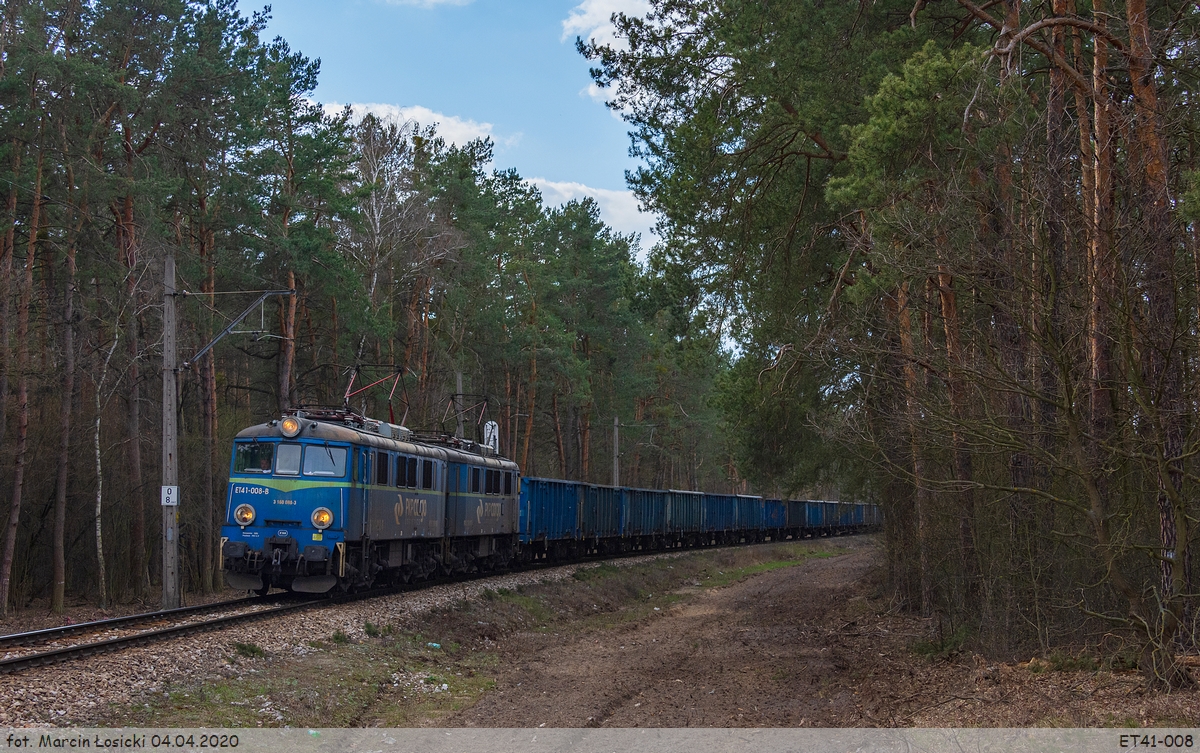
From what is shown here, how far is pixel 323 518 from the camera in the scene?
1525cm

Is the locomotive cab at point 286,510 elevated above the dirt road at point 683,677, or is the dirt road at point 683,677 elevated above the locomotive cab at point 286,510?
the locomotive cab at point 286,510

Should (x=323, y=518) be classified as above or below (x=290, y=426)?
below

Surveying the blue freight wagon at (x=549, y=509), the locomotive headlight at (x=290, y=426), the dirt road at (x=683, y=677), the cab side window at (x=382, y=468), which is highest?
the locomotive headlight at (x=290, y=426)

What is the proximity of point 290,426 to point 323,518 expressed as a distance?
1.54 metres

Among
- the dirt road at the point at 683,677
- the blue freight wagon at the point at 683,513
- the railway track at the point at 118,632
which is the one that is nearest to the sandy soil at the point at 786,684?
the dirt road at the point at 683,677

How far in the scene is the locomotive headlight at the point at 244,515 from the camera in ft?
50.8

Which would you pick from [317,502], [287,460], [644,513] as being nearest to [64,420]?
[287,460]

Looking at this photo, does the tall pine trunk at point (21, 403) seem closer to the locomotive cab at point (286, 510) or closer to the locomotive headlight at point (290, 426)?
the locomotive cab at point (286, 510)

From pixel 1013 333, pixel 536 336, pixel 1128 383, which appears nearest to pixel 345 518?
pixel 1013 333

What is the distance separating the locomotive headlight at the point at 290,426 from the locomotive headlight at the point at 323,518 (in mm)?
1280

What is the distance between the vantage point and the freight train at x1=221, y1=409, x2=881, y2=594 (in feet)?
50.3

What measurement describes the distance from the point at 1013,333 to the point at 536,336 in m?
30.3

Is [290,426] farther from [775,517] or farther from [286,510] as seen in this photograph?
[775,517]

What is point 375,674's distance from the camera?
38.3 ft
